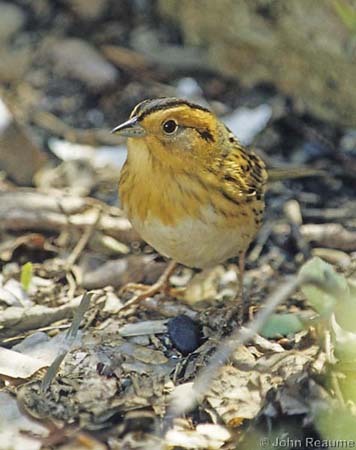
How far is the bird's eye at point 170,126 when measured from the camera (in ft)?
11.8

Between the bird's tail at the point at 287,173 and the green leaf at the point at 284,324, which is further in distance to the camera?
the bird's tail at the point at 287,173

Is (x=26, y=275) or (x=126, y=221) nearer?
(x=26, y=275)

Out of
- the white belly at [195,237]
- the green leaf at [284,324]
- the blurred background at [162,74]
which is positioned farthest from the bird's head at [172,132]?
the blurred background at [162,74]

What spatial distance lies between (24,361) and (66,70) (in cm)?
296

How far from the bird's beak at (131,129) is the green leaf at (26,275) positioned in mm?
823

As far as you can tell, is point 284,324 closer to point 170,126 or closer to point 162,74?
point 170,126

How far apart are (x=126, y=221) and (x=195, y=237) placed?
3.37 ft

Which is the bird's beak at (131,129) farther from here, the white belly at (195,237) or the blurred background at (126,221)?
the blurred background at (126,221)

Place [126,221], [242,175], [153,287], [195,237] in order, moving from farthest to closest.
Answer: [126,221] → [153,287] → [242,175] → [195,237]

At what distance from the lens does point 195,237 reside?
142 inches

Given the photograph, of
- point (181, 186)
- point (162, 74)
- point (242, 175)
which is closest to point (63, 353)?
point (181, 186)

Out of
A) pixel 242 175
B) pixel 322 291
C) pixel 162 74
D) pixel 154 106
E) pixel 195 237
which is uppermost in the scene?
pixel 154 106

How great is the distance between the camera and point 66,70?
5.89m

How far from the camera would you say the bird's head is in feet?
11.6
